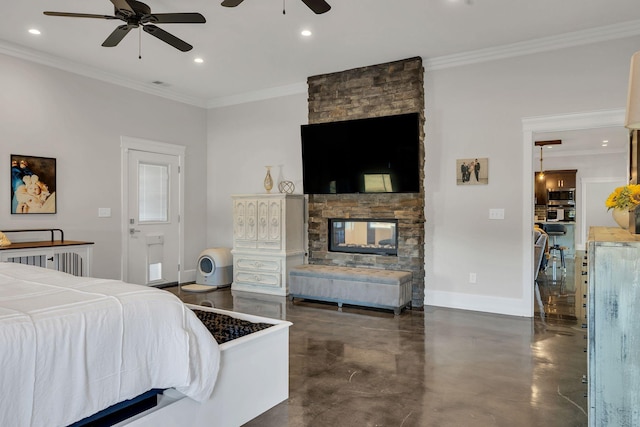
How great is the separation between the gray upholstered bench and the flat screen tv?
3.32ft

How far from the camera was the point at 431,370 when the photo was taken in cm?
320

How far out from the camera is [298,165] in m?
6.32

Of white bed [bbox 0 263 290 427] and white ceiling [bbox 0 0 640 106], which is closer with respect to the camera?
white bed [bbox 0 263 290 427]

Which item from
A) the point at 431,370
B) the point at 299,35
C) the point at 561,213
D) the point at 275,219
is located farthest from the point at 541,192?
the point at 431,370

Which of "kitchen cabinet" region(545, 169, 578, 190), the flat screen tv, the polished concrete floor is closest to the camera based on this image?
the polished concrete floor

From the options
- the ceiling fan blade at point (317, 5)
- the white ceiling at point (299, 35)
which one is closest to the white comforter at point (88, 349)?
the ceiling fan blade at point (317, 5)

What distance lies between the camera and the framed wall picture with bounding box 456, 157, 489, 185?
4.98 meters

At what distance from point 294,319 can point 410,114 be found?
2.63 metres

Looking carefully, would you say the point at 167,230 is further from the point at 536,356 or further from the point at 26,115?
the point at 536,356

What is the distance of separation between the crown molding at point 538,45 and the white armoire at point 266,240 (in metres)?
2.56

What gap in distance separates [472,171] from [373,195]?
121 centimetres

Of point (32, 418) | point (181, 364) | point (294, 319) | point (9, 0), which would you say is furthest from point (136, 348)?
point (9, 0)

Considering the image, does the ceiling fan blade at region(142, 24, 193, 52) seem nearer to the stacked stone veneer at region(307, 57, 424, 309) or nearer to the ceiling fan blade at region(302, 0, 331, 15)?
the ceiling fan blade at region(302, 0, 331, 15)

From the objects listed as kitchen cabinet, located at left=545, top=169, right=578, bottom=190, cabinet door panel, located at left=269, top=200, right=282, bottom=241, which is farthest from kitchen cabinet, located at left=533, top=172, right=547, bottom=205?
cabinet door panel, located at left=269, top=200, right=282, bottom=241
